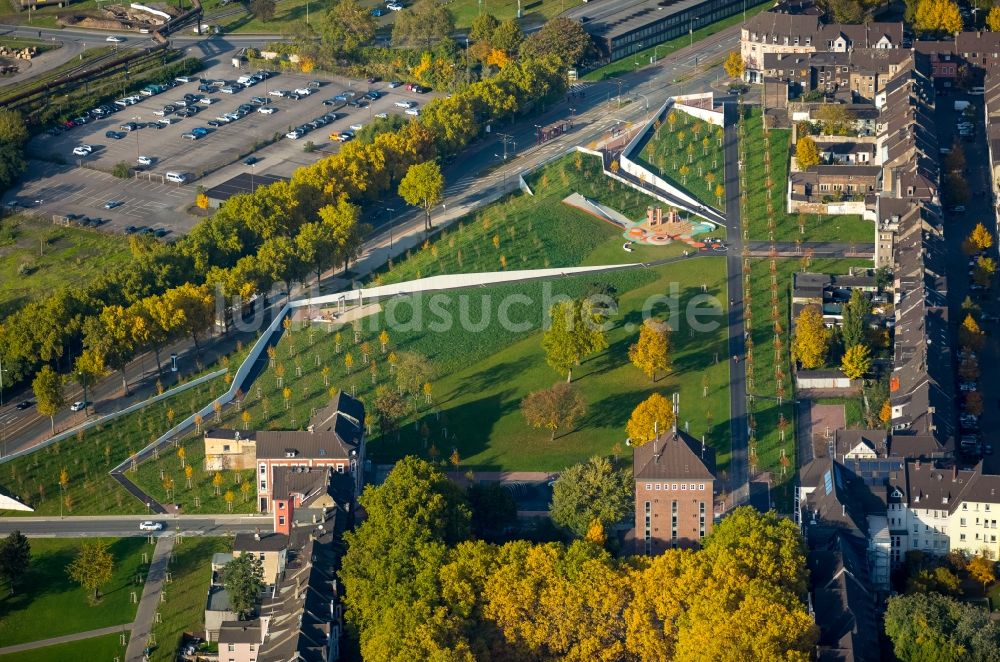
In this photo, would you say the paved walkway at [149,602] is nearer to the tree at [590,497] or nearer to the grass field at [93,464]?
the grass field at [93,464]

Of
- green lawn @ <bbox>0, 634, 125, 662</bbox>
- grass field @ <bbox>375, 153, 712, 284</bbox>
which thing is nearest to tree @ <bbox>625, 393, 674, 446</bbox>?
grass field @ <bbox>375, 153, 712, 284</bbox>

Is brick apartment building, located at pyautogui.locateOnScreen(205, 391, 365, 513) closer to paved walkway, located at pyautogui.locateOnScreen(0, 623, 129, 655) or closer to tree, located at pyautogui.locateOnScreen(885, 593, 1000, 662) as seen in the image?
paved walkway, located at pyautogui.locateOnScreen(0, 623, 129, 655)

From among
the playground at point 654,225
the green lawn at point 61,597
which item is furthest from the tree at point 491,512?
the playground at point 654,225

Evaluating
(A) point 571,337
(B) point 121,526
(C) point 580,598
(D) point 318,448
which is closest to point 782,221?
(A) point 571,337

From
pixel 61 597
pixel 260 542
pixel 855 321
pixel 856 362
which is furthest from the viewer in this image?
pixel 855 321

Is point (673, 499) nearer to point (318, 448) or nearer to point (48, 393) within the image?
point (318, 448)

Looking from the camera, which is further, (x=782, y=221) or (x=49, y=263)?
(x=49, y=263)
